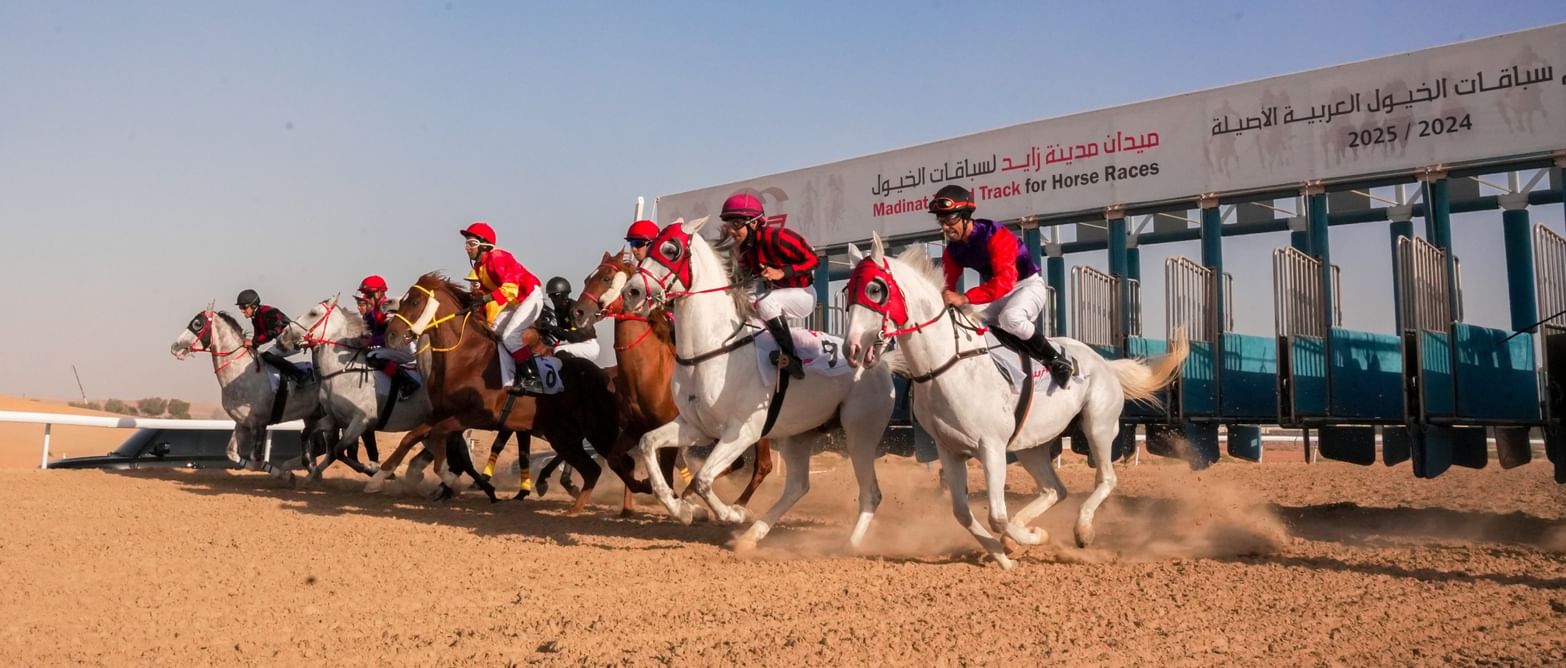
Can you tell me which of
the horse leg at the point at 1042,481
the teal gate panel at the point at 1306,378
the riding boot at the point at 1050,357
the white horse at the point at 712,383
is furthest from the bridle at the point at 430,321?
the teal gate panel at the point at 1306,378

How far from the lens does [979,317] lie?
22.7 ft

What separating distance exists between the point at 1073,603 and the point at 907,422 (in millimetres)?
6376

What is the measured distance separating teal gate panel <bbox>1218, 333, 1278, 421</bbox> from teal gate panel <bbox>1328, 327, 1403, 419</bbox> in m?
0.50

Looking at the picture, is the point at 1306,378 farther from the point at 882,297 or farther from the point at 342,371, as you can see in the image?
the point at 342,371

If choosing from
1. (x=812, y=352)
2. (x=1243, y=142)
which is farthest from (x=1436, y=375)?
(x=812, y=352)

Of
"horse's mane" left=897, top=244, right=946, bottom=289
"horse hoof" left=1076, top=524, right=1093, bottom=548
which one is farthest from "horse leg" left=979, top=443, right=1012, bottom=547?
"horse's mane" left=897, top=244, right=946, bottom=289

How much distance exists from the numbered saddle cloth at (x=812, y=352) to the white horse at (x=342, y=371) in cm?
541

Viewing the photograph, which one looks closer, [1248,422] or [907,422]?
[1248,422]

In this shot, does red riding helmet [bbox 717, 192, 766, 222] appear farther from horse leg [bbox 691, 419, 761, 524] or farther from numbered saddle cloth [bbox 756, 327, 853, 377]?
horse leg [bbox 691, 419, 761, 524]

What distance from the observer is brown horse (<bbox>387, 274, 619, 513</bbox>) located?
379 inches

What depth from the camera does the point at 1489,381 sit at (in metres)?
8.61

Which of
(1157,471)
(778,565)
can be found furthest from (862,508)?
(1157,471)

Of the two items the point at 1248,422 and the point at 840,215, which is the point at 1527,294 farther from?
the point at 840,215

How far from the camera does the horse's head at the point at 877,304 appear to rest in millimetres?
6055
